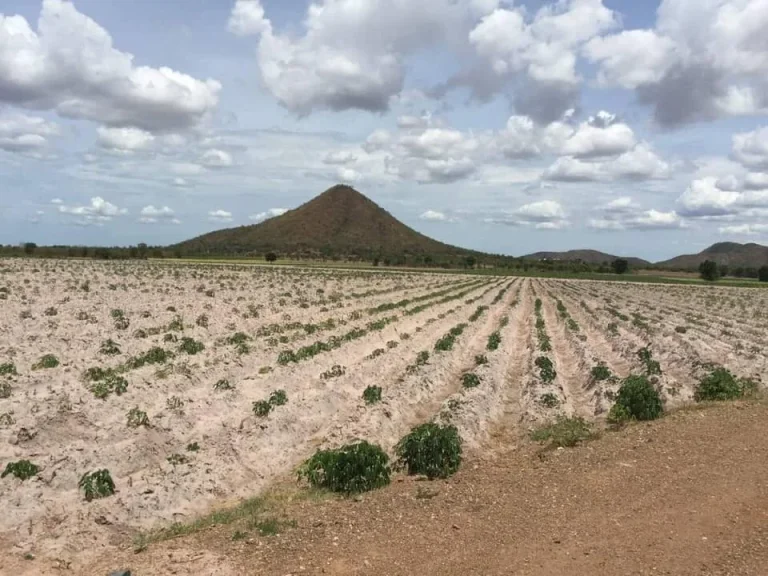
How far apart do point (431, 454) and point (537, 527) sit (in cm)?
284

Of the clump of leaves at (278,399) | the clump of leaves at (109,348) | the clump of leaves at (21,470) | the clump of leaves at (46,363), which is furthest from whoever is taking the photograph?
the clump of leaves at (109,348)

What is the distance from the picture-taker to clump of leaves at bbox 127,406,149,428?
11.7m

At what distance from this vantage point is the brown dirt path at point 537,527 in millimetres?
7078

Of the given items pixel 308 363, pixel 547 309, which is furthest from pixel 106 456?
pixel 547 309

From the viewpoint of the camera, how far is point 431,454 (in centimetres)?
1059

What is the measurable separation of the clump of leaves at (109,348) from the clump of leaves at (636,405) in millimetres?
13821

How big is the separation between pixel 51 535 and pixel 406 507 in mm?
4731

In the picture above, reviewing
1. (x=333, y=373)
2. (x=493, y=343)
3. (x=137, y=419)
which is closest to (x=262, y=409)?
(x=137, y=419)

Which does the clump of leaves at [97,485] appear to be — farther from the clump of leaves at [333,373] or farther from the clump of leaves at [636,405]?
the clump of leaves at [636,405]

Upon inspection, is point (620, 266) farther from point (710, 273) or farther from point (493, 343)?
point (493, 343)

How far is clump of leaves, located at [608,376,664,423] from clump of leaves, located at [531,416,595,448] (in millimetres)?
708

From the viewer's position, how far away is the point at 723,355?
21953mm

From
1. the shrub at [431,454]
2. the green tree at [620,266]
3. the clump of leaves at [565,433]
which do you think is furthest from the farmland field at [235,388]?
the green tree at [620,266]

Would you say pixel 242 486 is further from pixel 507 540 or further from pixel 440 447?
pixel 507 540
